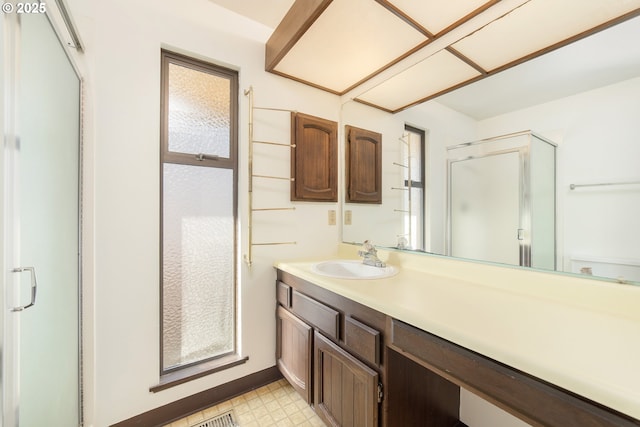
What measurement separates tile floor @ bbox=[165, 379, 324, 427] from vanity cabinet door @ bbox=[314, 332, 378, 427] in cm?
26

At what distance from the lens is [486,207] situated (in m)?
1.25

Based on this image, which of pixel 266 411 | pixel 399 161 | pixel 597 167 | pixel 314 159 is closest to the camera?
pixel 597 167

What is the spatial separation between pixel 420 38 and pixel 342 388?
1833 millimetres

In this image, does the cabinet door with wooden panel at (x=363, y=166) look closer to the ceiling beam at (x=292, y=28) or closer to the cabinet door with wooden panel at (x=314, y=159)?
the cabinet door with wooden panel at (x=314, y=159)

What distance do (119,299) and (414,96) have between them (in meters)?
2.08

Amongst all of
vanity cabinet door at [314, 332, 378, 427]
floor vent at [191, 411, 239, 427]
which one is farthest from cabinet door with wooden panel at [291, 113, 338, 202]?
floor vent at [191, 411, 239, 427]

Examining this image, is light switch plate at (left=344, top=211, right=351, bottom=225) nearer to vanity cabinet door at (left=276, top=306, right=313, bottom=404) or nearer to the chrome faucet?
the chrome faucet

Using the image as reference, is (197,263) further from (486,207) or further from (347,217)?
(486,207)

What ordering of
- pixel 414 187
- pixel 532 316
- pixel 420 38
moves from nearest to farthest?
pixel 532 316 → pixel 420 38 → pixel 414 187

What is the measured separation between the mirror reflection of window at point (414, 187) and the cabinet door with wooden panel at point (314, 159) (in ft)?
1.88

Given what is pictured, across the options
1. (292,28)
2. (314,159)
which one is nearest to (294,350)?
(314,159)

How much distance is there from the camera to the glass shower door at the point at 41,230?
688 millimetres

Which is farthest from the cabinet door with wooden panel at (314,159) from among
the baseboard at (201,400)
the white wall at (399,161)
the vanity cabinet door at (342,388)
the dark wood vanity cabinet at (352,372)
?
the baseboard at (201,400)

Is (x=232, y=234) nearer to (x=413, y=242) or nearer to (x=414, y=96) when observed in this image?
(x=413, y=242)
